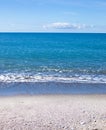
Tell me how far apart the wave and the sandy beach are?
4717mm

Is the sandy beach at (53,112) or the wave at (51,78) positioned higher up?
the sandy beach at (53,112)

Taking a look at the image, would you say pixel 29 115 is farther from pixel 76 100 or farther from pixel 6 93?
pixel 6 93

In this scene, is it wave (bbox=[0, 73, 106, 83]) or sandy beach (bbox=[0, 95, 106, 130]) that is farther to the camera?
wave (bbox=[0, 73, 106, 83])

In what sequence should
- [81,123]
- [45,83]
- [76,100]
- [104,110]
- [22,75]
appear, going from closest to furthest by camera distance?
[81,123]
[104,110]
[76,100]
[45,83]
[22,75]

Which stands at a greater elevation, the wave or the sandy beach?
the sandy beach

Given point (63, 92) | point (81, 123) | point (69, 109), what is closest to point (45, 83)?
point (63, 92)

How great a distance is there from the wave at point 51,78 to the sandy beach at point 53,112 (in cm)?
472

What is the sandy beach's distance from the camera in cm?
1081

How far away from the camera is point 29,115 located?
12008 mm

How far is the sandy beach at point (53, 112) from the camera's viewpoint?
10.8 m

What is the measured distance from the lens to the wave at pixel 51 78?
67.1ft

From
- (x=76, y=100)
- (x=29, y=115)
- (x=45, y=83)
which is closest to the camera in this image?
(x=29, y=115)

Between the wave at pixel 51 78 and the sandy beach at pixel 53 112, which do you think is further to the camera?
the wave at pixel 51 78

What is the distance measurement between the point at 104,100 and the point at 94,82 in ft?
16.3
